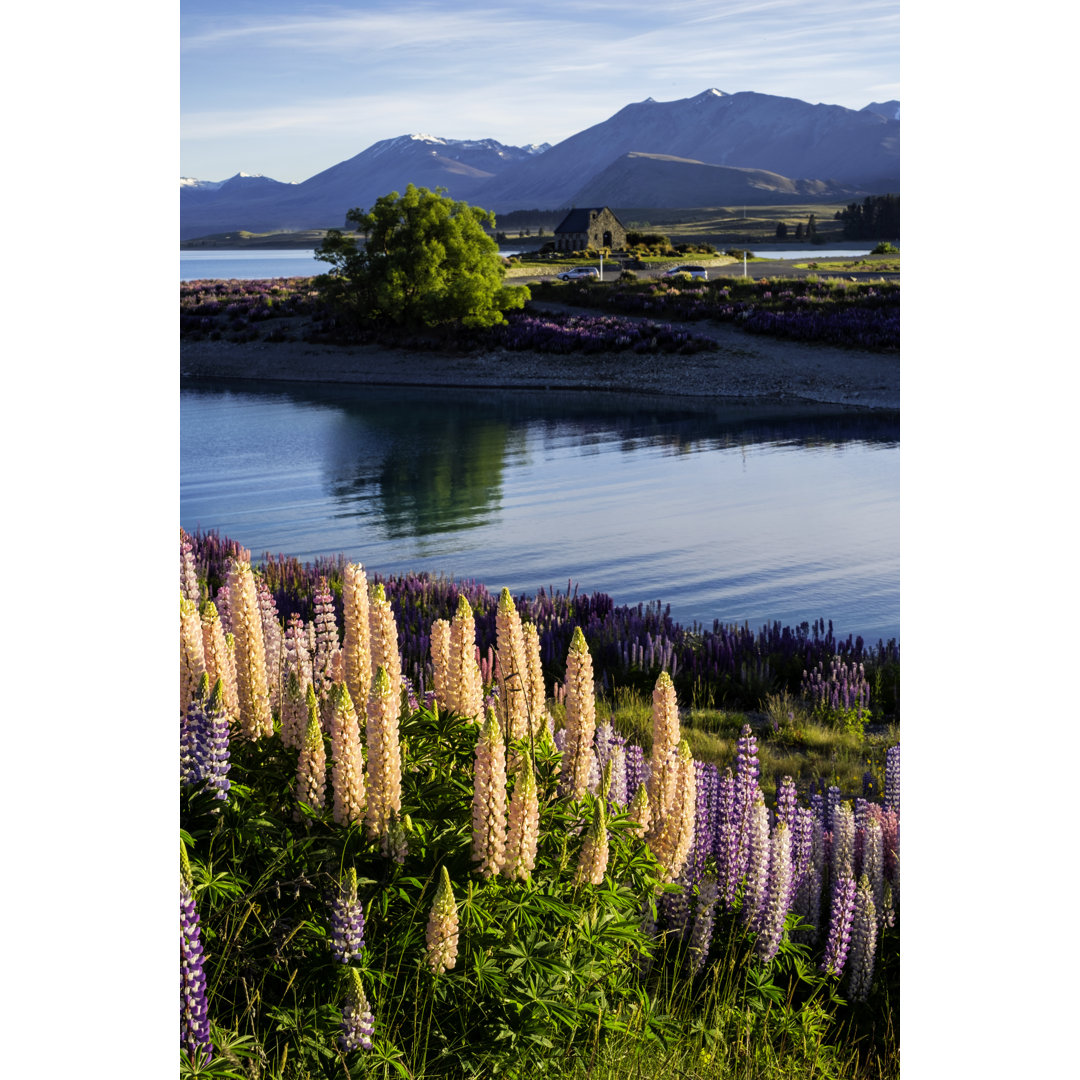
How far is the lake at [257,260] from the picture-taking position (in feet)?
22.0

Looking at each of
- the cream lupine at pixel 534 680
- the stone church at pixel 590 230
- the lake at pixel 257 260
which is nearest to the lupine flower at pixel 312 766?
the cream lupine at pixel 534 680

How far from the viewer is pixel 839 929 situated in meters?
3.81

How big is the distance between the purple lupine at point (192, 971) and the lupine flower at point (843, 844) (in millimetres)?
2275

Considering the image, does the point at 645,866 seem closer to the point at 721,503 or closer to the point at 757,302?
the point at 721,503

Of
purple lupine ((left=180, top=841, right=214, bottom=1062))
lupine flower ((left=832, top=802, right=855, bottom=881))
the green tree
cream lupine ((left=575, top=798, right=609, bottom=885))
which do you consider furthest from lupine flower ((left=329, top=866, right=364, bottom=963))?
the green tree

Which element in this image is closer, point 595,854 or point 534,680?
point 595,854

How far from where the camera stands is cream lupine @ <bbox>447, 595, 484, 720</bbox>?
3201 mm

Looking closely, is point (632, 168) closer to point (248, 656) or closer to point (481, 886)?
point (248, 656)

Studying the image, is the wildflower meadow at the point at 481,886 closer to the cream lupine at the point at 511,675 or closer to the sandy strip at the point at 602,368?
the cream lupine at the point at 511,675

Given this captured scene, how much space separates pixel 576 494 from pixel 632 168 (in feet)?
33.9

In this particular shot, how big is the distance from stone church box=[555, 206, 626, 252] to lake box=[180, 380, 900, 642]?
2.87 metres

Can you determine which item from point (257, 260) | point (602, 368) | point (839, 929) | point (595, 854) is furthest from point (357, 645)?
point (602, 368)
